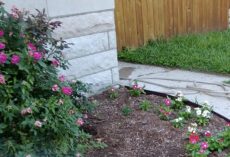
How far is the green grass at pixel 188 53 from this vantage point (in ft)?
16.6

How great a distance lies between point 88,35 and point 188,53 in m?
2.21

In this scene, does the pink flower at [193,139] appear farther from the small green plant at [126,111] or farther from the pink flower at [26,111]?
the pink flower at [26,111]

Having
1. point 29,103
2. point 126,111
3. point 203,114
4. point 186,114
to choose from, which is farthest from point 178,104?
point 29,103

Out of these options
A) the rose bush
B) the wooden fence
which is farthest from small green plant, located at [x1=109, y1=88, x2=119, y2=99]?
the wooden fence

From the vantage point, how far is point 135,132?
322 centimetres

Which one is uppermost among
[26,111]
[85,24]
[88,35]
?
[85,24]

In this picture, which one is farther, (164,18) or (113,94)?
(164,18)

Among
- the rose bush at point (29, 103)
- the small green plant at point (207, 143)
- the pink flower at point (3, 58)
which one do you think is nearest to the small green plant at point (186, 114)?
the small green plant at point (207, 143)

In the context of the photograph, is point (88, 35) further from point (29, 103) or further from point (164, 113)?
point (29, 103)

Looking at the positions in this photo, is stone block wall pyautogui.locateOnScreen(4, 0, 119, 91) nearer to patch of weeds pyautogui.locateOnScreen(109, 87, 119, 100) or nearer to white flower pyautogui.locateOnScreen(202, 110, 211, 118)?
patch of weeds pyautogui.locateOnScreen(109, 87, 119, 100)

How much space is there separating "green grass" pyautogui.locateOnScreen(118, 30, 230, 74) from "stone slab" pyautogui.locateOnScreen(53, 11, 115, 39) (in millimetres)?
1489

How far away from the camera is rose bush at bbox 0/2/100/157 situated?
227cm

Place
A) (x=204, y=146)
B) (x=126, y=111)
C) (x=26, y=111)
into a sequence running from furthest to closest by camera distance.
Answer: (x=126, y=111)
(x=204, y=146)
(x=26, y=111)

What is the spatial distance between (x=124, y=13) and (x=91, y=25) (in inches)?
88.9
